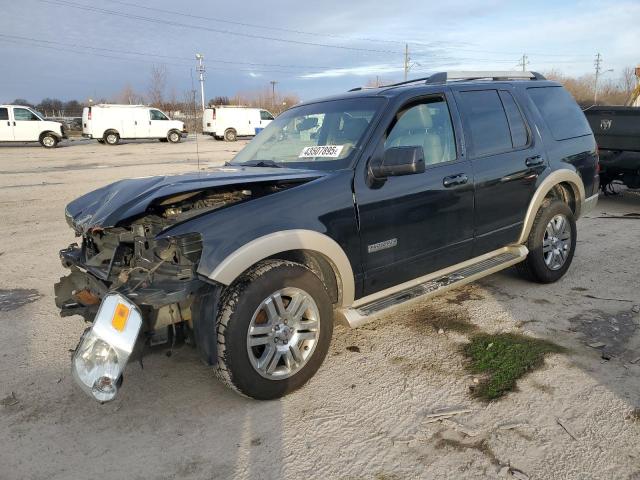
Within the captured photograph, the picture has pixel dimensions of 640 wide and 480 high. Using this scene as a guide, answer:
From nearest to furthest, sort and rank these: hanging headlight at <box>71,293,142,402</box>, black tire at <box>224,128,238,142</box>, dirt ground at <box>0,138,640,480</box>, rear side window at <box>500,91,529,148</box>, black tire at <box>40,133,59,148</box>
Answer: dirt ground at <box>0,138,640,480</box>, hanging headlight at <box>71,293,142,402</box>, rear side window at <box>500,91,529,148</box>, black tire at <box>40,133,59,148</box>, black tire at <box>224,128,238,142</box>

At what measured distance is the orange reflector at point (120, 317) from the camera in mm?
2725

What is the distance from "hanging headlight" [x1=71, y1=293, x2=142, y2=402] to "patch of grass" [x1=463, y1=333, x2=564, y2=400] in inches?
82.5

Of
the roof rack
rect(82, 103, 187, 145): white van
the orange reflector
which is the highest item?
rect(82, 103, 187, 145): white van

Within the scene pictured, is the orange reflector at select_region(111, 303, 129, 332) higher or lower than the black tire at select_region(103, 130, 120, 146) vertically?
lower

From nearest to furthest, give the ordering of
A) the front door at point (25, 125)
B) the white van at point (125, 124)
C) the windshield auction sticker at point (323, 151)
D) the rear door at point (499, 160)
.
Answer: the windshield auction sticker at point (323, 151) < the rear door at point (499, 160) < the front door at point (25, 125) < the white van at point (125, 124)

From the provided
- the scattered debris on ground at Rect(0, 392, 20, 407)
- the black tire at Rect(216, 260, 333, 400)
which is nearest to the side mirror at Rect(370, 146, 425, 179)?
the black tire at Rect(216, 260, 333, 400)

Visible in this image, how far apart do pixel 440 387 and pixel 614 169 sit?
754cm

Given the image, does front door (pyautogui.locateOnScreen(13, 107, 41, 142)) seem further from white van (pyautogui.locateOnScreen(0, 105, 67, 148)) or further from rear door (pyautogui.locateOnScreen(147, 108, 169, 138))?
rear door (pyautogui.locateOnScreen(147, 108, 169, 138))

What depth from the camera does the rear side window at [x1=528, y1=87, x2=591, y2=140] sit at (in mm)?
5012

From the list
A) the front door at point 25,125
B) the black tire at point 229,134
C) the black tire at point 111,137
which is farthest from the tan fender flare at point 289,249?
the black tire at point 229,134

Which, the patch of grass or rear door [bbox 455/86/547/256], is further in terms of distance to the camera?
rear door [bbox 455/86/547/256]

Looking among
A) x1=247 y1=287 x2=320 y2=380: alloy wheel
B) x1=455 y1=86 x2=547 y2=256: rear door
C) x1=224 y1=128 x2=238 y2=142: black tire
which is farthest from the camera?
x1=224 y1=128 x2=238 y2=142: black tire

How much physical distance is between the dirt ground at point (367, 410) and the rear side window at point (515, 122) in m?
1.45

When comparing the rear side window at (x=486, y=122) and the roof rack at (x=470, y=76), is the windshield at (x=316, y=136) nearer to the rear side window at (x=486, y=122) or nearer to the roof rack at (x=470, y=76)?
the roof rack at (x=470, y=76)
